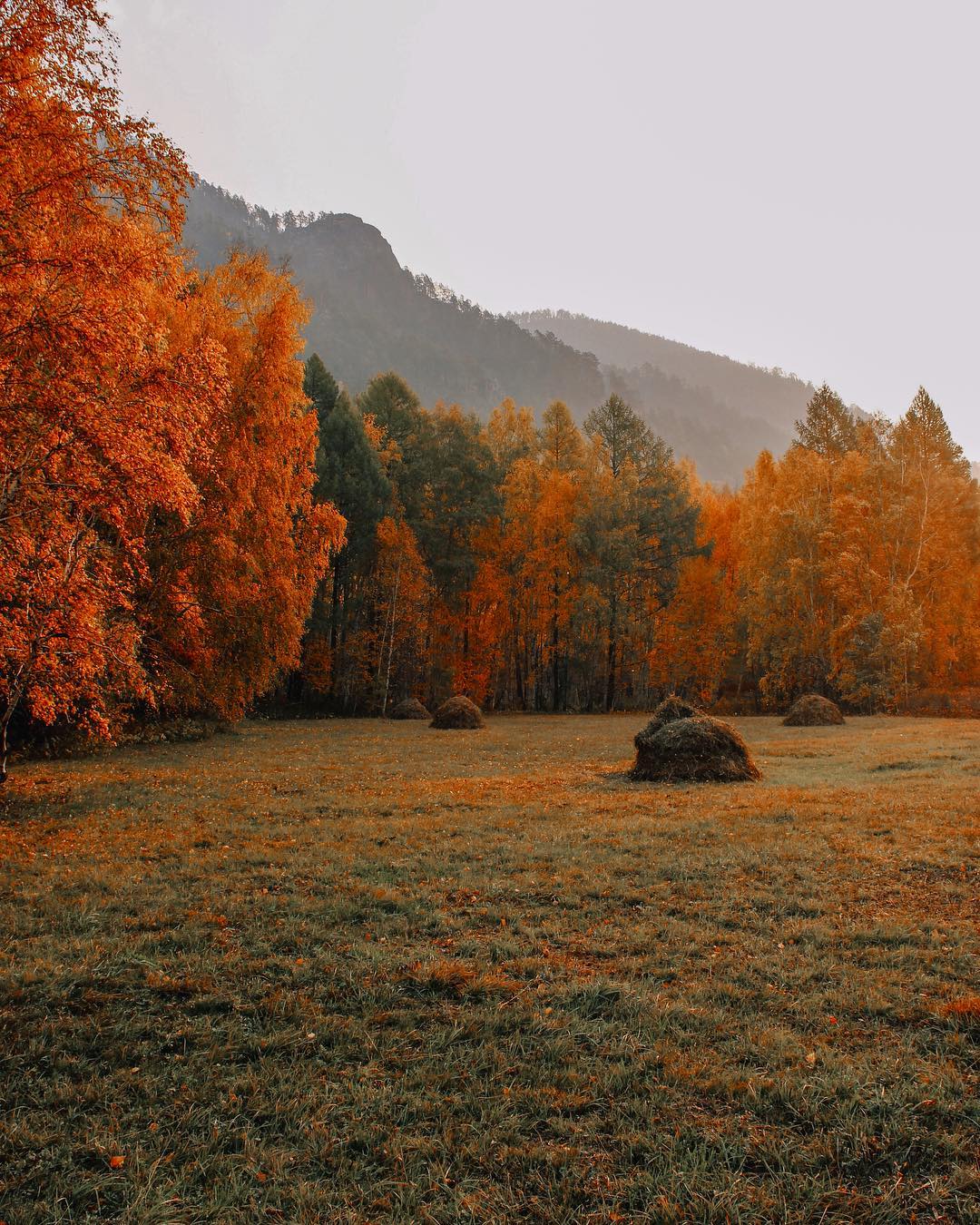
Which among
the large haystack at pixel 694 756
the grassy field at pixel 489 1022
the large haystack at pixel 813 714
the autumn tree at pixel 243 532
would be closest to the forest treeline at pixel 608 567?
the large haystack at pixel 813 714

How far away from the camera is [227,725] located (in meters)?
23.6

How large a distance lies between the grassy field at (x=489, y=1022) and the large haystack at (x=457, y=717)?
16.5 meters

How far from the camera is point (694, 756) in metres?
14.2

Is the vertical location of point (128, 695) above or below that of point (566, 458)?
below

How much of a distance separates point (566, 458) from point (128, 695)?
30.0m

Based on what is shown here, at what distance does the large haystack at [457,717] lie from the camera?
86.0 feet

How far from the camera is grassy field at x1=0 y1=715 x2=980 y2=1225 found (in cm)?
306

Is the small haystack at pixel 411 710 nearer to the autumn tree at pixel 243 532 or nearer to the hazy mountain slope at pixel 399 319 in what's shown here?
the autumn tree at pixel 243 532

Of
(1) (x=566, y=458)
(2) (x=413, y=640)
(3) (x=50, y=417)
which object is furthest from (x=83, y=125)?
(1) (x=566, y=458)

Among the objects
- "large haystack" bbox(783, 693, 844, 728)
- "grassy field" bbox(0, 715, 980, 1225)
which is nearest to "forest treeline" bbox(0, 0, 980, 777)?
"grassy field" bbox(0, 715, 980, 1225)

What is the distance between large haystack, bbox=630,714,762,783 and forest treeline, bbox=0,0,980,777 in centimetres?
1025

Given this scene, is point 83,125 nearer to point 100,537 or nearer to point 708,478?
point 100,537

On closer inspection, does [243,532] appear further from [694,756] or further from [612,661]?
[612,661]

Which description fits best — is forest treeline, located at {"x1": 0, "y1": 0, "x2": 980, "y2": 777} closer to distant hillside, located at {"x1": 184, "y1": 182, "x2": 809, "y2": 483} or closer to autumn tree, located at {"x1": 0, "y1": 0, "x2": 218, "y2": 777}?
autumn tree, located at {"x1": 0, "y1": 0, "x2": 218, "y2": 777}
